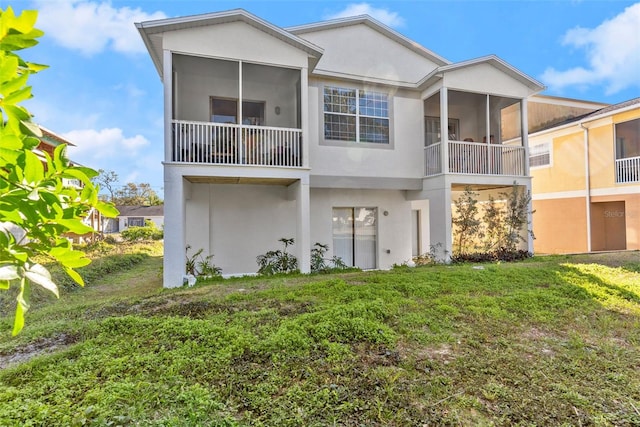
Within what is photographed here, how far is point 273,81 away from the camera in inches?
394

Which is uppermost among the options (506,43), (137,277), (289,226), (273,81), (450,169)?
(506,43)

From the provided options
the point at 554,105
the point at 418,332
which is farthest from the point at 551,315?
the point at 554,105

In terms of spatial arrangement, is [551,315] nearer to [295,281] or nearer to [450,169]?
[295,281]

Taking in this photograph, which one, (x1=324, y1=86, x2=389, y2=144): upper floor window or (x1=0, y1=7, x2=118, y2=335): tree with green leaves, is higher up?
(x1=324, y1=86, x2=389, y2=144): upper floor window

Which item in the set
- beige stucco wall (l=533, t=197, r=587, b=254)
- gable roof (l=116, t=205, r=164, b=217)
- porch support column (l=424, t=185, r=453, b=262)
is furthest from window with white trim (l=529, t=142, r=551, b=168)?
gable roof (l=116, t=205, r=164, b=217)

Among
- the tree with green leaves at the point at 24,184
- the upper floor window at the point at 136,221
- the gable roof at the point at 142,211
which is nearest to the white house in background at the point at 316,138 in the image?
the tree with green leaves at the point at 24,184

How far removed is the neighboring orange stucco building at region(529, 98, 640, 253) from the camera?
1275 cm

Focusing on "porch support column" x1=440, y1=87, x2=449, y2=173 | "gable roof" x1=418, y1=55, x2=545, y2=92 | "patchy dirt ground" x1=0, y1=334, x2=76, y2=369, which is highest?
"gable roof" x1=418, y1=55, x2=545, y2=92

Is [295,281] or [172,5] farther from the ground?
[172,5]

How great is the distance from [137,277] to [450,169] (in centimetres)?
1062

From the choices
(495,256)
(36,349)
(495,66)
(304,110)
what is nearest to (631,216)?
(495,256)

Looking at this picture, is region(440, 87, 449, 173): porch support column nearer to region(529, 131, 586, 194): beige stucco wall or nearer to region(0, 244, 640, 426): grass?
region(0, 244, 640, 426): grass

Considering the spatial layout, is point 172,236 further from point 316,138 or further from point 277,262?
point 316,138

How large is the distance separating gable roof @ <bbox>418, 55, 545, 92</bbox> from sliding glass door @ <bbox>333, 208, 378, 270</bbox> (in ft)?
15.0
